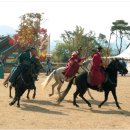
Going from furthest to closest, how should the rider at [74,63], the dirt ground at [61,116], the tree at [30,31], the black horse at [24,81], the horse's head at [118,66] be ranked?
1. the tree at [30,31]
2. the rider at [74,63]
3. the black horse at [24,81]
4. the horse's head at [118,66]
5. the dirt ground at [61,116]

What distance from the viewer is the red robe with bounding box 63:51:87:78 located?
50.9 feet

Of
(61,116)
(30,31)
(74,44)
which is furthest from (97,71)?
(74,44)

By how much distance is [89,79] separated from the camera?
14469 millimetres

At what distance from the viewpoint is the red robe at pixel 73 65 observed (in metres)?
15.5

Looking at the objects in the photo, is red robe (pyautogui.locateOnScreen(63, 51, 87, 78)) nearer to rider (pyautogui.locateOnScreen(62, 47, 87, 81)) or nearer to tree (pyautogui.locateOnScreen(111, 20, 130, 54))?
rider (pyautogui.locateOnScreen(62, 47, 87, 81))

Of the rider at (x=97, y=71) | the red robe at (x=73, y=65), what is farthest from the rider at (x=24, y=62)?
the rider at (x=97, y=71)

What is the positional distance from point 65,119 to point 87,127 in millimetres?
1365

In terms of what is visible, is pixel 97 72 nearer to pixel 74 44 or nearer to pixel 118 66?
pixel 118 66

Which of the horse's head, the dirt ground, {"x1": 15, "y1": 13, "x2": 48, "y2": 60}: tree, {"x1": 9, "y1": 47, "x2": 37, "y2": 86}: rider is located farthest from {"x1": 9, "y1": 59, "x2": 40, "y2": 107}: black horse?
{"x1": 15, "y1": 13, "x2": 48, "y2": 60}: tree

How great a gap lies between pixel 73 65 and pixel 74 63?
10cm

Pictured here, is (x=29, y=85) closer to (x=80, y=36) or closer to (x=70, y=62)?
(x=70, y=62)

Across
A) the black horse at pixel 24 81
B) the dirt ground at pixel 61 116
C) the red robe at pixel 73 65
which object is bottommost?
the dirt ground at pixel 61 116

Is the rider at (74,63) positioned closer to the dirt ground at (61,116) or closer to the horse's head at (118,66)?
the dirt ground at (61,116)

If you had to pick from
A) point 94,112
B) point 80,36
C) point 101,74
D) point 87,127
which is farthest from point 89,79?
point 80,36
